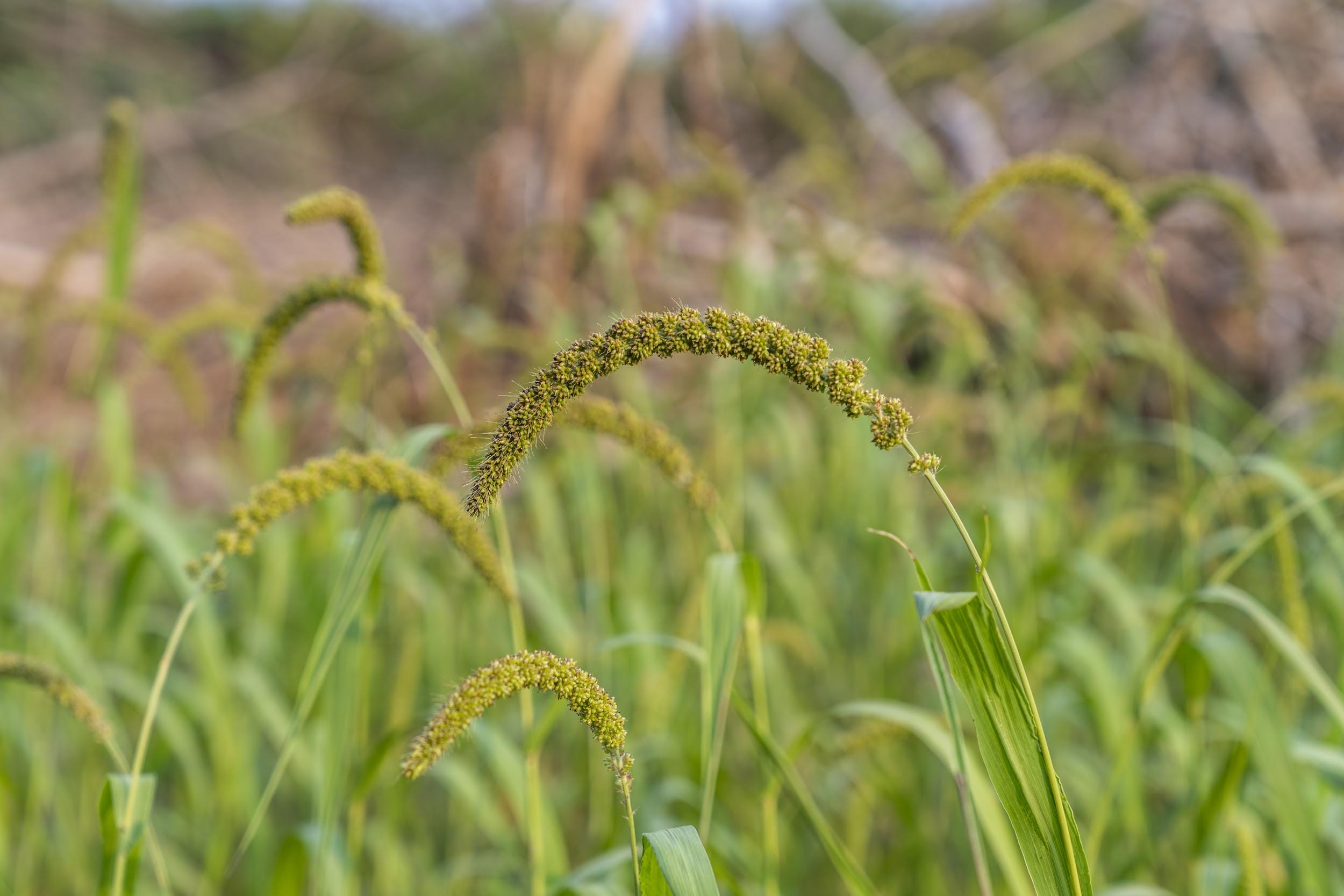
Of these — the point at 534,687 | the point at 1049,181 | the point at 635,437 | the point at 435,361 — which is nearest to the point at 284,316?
the point at 435,361

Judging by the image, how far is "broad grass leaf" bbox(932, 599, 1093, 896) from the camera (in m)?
0.94

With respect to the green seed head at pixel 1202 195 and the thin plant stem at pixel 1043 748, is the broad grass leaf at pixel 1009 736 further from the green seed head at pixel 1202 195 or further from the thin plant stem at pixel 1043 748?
the green seed head at pixel 1202 195

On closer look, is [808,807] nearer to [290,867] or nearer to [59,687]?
[290,867]

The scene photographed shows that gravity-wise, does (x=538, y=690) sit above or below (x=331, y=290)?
below

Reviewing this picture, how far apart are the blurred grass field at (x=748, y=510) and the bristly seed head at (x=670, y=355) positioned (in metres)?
0.19

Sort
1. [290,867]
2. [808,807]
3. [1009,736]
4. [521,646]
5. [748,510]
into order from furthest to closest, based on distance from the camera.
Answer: [748,510] → [290,867] → [521,646] → [808,807] → [1009,736]

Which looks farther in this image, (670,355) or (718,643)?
(718,643)

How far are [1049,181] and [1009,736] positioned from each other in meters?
1.21

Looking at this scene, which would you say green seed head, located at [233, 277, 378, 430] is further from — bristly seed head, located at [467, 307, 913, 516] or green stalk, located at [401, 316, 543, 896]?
bristly seed head, located at [467, 307, 913, 516]

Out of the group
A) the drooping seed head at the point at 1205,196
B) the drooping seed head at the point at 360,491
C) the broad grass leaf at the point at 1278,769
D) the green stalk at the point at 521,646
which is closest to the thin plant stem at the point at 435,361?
the green stalk at the point at 521,646

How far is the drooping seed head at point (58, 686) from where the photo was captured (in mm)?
1267

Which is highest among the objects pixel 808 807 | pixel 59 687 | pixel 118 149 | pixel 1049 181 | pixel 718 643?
pixel 118 149

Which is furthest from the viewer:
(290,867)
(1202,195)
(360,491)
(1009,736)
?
(1202,195)

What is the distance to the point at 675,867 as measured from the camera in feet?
3.24
